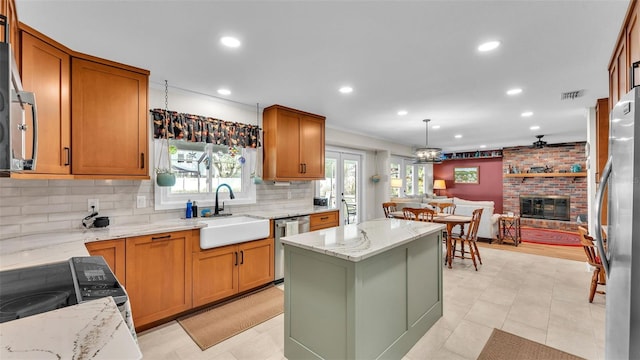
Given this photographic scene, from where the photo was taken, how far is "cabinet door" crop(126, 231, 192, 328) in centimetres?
239

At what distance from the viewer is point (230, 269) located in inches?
118

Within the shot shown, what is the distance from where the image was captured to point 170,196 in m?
3.21

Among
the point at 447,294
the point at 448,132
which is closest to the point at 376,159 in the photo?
the point at 448,132

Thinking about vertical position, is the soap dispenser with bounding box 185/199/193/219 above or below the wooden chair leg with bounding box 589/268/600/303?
above

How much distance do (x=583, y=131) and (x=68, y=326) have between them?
8.22 metres

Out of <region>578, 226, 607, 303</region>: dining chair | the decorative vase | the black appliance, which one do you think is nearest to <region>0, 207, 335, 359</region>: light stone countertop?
the black appliance

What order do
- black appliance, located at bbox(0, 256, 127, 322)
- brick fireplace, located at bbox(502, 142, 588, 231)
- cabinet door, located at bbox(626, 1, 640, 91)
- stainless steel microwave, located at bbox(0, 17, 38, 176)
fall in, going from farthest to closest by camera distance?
brick fireplace, located at bbox(502, 142, 588, 231) → cabinet door, located at bbox(626, 1, 640, 91) → black appliance, located at bbox(0, 256, 127, 322) → stainless steel microwave, located at bbox(0, 17, 38, 176)

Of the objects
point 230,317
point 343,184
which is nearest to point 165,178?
point 230,317

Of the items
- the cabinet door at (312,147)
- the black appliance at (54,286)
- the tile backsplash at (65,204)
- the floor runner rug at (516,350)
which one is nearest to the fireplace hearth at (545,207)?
the cabinet door at (312,147)

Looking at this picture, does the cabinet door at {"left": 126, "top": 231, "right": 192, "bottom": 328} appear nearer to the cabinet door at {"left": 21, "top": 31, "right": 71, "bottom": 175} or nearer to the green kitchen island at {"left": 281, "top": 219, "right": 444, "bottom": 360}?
the cabinet door at {"left": 21, "top": 31, "right": 71, "bottom": 175}

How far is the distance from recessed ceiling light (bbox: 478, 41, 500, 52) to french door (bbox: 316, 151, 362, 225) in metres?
3.45

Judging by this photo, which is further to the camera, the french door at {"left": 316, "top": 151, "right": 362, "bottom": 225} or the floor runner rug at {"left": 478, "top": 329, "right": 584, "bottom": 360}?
the french door at {"left": 316, "top": 151, "right": 362, "bottom": 225}

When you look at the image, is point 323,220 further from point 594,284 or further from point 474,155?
point 474,155

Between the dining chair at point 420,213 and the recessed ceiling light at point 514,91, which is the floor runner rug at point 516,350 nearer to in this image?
the dining chair at point 420,213
